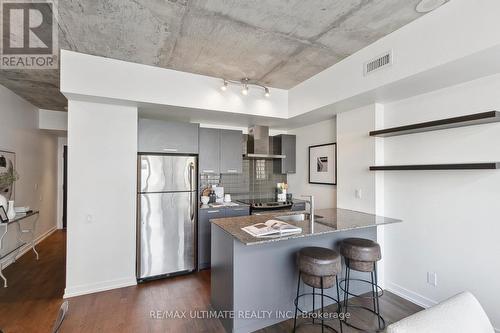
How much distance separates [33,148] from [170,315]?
4.31 metres

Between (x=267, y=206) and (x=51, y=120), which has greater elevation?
(x=51, y=120)

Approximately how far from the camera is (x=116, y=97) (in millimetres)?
2729

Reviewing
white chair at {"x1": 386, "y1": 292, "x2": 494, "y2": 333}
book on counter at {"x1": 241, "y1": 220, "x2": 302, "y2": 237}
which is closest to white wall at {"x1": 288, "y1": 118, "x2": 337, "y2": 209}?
book on counter at {"x1": 241, "y1": 220, "x2": 302, "y2": 237}

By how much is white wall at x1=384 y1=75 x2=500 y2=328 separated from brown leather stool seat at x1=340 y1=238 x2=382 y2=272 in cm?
72

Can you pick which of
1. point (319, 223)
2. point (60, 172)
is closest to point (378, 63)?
point (319, 223)

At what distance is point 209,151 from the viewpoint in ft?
12.2

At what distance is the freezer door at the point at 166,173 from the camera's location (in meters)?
3.13

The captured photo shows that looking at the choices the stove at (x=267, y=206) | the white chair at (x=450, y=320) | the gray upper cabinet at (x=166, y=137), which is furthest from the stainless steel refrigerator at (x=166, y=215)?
the white chair at (x=450, y=320)

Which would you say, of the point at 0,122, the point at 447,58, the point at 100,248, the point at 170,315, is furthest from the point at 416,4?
the point at 0,122

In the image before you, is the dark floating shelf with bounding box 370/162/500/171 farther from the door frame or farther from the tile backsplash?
the door frame

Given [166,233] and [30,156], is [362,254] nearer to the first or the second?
[166,233]

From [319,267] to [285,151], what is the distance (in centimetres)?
285

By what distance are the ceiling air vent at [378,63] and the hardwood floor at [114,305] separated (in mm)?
2523

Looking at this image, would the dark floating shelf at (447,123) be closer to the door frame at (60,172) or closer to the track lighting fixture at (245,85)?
the track lighting fixture at (245,85)
